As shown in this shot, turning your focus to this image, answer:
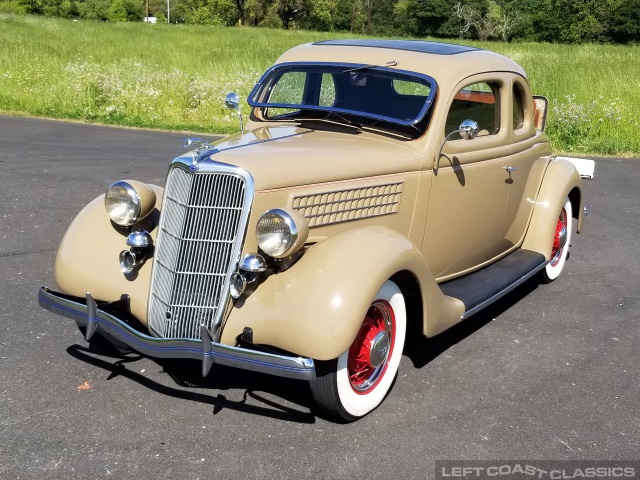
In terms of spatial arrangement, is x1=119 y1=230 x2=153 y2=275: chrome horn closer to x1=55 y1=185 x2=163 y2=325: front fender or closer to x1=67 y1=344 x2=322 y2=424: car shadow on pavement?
x1=55 y1=185 x2=163 y2=325: front fender

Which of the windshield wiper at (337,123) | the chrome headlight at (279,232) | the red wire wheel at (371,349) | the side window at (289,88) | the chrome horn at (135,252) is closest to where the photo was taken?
the chrome headlight at (279,232)

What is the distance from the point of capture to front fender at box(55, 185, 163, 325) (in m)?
4.00

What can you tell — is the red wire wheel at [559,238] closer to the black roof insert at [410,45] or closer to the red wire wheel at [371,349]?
the black roof insert at [410,45]

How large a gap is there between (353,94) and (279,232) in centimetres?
175

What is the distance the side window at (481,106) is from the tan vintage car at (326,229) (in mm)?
16

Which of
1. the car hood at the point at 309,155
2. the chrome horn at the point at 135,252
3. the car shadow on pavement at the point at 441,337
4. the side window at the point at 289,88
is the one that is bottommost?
the car shadow on pavement at the point at 441,337

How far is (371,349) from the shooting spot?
374 centimetres

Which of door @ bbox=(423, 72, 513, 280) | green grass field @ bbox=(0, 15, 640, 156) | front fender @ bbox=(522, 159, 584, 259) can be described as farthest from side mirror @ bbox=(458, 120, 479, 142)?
green grass field @ bbox=(0, 15, 640, 156)

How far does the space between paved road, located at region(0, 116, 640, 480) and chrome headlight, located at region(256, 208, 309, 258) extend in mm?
915


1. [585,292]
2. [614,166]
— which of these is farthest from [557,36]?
[585,292]

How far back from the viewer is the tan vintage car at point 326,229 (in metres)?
3.50

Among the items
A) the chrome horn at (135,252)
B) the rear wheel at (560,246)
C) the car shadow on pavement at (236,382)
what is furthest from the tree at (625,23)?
the chrome horn at (135,252)

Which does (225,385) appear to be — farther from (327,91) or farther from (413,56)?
(413,56)

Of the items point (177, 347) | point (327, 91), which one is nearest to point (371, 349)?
point (177, 347)
